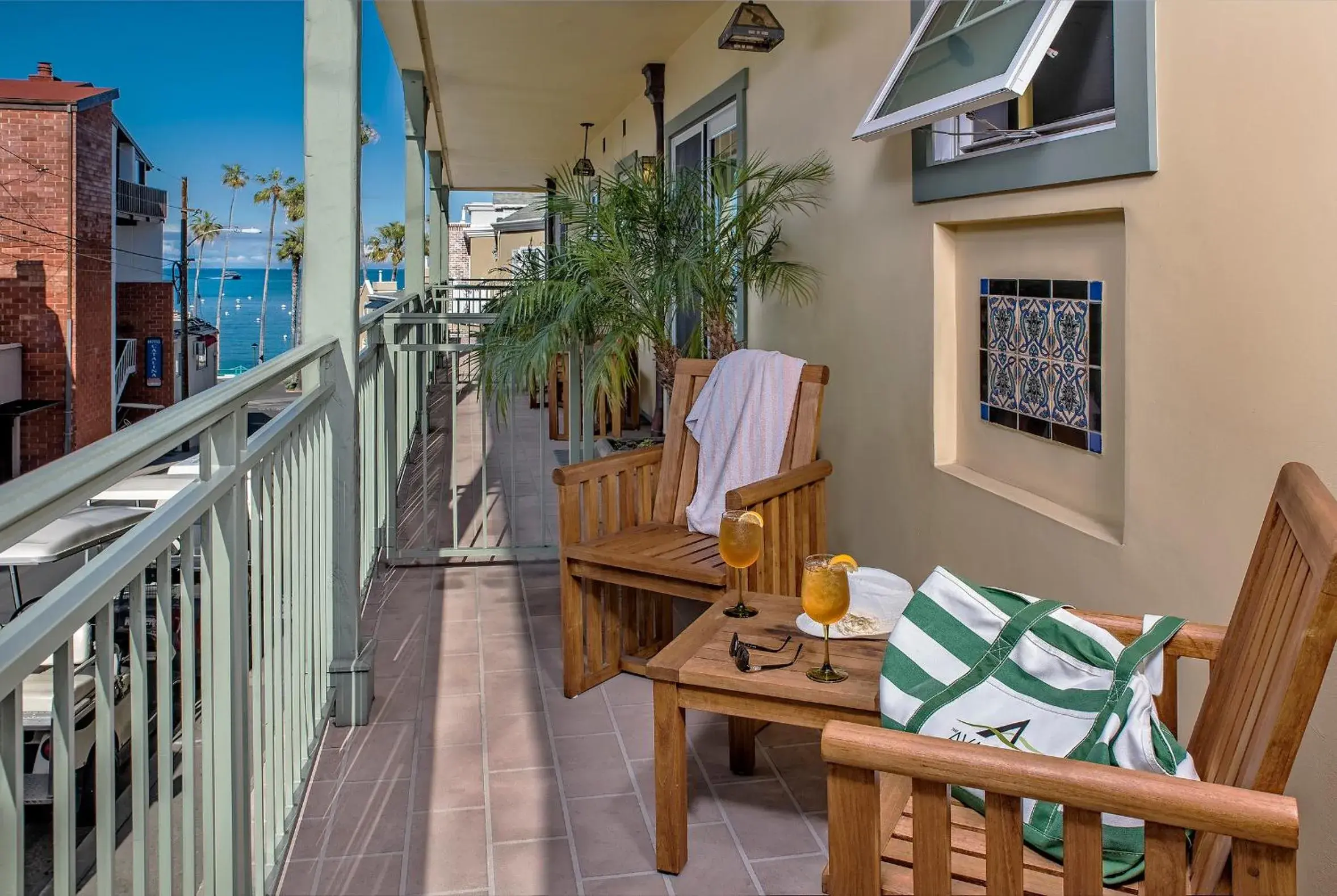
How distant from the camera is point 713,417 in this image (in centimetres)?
339

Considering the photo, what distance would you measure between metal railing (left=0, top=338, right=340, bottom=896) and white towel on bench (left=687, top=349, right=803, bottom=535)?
46.0 inches

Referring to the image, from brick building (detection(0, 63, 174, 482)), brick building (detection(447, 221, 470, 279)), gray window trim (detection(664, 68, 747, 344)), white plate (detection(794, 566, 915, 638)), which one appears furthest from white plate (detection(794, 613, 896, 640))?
brick building (detection(447, 221, 470, 279))

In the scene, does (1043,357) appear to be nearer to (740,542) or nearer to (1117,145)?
(1117,145)

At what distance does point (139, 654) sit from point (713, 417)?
2395 mm

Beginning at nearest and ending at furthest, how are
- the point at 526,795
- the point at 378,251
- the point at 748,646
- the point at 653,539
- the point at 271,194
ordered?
the point at 748,646 → the point at 526,795 → the point at 653,539 → the point at 271,194 → the point at 378,251

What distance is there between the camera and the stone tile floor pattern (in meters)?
2.07

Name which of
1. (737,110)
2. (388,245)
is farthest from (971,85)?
(388,245)

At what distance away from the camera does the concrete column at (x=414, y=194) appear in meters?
7.63

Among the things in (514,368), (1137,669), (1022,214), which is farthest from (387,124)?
(1137,669)

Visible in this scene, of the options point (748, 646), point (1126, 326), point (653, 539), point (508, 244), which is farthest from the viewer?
point (508, 244)

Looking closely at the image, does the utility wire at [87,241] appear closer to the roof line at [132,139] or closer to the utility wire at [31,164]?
the utility wire at [31,164]

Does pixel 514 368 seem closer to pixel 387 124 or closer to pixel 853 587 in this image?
pixel 853 587

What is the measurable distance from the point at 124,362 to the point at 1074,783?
2.42 meters

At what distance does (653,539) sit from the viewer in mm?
3152
